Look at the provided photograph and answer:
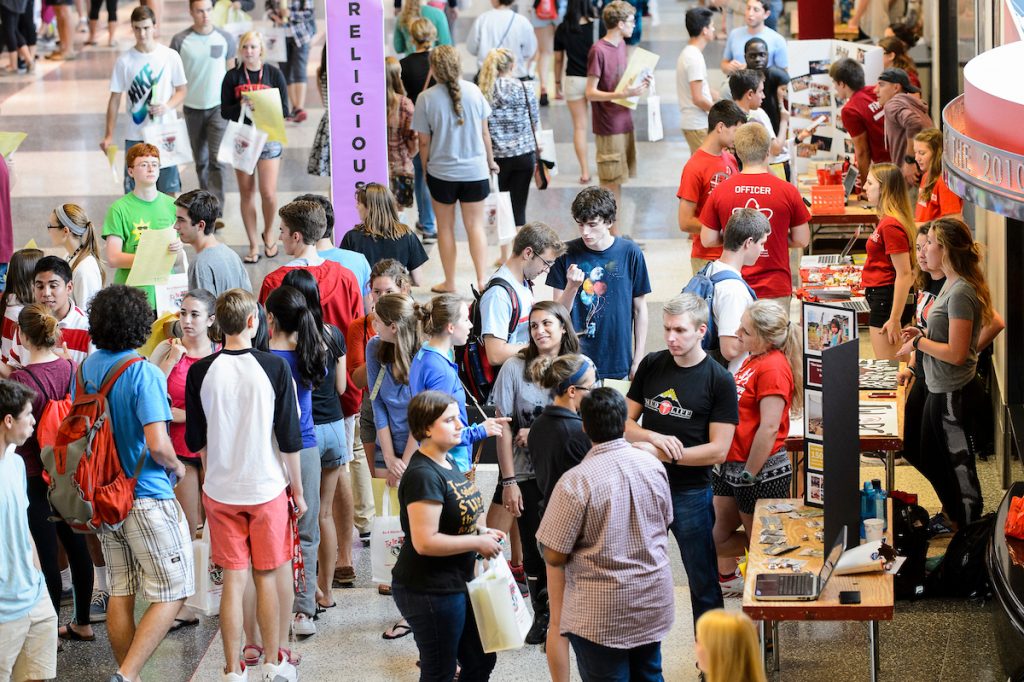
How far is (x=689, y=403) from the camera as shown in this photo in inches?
223

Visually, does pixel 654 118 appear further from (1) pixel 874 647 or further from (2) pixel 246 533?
(1) pixel 874 647

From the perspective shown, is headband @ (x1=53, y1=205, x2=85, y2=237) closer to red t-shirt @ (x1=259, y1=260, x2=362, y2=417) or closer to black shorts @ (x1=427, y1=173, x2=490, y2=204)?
red t-shirt @ (x1=259, y1=260, x2=362, y2=417)

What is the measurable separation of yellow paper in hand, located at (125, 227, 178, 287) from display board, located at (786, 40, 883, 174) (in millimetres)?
5606

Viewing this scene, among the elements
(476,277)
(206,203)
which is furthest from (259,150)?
Result: (206,203)

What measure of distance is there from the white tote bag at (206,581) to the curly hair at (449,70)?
4.39m

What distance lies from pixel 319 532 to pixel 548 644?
1.47 meters

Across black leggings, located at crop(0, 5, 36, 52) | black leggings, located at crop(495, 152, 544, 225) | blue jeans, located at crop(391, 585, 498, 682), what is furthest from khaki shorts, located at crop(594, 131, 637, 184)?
black leggings, located at crop(0, 5, 36, 52)

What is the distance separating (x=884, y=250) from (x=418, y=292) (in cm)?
385

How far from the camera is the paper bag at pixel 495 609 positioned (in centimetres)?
513

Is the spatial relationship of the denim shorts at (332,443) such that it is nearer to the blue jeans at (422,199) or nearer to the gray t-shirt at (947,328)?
the gray t-shirt at (947,328)

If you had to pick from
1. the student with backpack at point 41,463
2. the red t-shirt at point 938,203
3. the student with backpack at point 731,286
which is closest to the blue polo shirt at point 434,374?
the student with backpack at point 731,286

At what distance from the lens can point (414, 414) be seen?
5133 mm

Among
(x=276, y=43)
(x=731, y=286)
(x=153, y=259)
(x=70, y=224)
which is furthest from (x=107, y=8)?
(x=731, y=286)

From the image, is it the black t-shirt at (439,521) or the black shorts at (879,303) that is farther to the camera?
the black shorts at (879,303)
